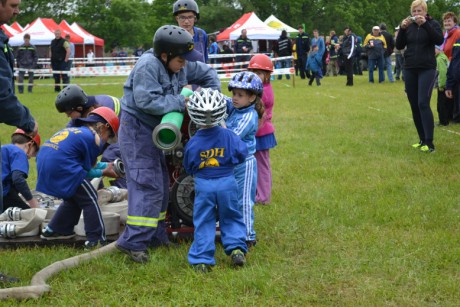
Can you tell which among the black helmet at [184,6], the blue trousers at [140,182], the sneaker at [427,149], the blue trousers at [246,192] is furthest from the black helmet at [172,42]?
the sneaker at [427,149]

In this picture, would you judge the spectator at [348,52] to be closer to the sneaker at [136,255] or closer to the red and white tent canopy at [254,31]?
the red and white tent canopy at [254,31]

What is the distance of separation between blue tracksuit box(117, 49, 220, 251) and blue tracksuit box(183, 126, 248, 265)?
1.22ft

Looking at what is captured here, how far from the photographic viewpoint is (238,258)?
4984 mm

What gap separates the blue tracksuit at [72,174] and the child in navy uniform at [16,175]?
0.68m

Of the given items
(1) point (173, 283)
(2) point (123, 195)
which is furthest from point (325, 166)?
(1) point (173, 283)

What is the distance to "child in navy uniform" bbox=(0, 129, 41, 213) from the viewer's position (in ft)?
20.6

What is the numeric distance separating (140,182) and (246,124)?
3.31 ft

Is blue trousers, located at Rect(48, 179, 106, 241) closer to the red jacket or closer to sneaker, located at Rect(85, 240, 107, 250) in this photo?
sneaker, located at Rect(85, 240, 107, 250)

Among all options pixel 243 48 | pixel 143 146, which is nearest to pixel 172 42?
pixel 143 146

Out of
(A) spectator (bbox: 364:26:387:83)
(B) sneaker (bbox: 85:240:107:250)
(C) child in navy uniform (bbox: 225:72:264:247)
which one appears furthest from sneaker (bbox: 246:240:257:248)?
(A) spectator (bbox: 364:26:387:83)

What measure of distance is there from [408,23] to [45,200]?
578 cm

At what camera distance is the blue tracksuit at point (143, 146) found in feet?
16.7

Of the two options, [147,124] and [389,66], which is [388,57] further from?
[147,124]

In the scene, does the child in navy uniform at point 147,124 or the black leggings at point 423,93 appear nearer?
the child in navy uniform at point 147,124
